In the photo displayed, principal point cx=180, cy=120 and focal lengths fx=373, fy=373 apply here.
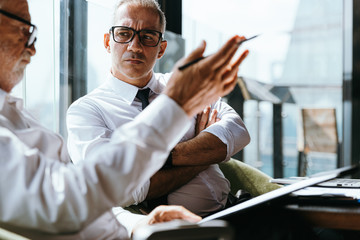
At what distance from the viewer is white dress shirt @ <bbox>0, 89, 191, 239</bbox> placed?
813 mm

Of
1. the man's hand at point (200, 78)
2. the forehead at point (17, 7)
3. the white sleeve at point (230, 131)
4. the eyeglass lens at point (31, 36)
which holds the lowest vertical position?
the white sleeve at point (230, 131)

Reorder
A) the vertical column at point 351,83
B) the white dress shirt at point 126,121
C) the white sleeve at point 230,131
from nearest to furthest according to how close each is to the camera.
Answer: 1. the white dress shirt at point 126,121
2. the white sleeve at point 230,131
3. the vertical column at point 351,83

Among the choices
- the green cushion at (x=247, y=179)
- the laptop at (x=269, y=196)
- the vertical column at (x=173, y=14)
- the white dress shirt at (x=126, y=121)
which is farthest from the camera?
the vertical column at (x=173, y=14)

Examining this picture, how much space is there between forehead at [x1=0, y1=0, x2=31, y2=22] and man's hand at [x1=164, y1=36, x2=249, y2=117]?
19.2 inches


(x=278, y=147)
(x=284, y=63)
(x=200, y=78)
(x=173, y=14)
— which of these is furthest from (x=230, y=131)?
(x=284, y=63)

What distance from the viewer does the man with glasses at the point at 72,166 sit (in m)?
0.82

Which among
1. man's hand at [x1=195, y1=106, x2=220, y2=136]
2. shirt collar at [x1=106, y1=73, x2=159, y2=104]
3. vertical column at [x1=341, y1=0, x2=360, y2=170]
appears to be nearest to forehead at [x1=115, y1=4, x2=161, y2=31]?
shirt collar at [x1=106, y1=73, x2=159, y2=104]

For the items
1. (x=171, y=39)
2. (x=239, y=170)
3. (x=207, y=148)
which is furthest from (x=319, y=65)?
(x=207, y=148)

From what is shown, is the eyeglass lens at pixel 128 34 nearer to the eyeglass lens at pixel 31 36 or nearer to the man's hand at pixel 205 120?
the man's hand at pixel 205 120

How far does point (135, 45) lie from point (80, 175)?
1.09 metres

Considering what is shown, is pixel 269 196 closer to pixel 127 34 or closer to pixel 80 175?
pixel 80 175

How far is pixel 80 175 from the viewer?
33.8 inches

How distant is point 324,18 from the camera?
5242 millimetres

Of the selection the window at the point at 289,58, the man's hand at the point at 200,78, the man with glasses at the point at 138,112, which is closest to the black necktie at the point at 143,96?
the man with glasses at the point at 138,112
